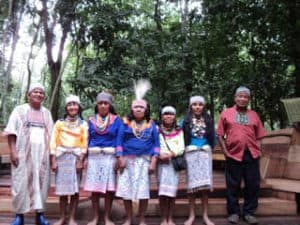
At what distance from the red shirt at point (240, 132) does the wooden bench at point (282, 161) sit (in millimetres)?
972

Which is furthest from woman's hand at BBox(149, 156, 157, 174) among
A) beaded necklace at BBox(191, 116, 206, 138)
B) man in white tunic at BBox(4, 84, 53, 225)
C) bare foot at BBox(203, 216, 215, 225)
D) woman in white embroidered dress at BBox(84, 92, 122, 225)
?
man in white tunic at BBox(4, 84, 53, 225)

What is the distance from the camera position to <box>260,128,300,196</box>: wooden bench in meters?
5.61

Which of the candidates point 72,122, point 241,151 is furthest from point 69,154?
point 241,151

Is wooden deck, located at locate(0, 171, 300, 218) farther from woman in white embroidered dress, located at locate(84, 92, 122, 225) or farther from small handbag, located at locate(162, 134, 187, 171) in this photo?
small handbag, located at locate(162, 134, 187, 171)

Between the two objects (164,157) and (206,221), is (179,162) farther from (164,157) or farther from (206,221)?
(206,221)

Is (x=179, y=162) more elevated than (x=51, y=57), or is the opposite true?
(x=51, y=57)

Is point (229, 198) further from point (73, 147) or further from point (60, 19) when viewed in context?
point (60, 19)

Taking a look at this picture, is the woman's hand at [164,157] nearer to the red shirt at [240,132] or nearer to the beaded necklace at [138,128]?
the beaded necklace at [138,128]

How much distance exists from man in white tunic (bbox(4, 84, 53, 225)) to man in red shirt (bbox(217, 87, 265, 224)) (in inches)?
75.0

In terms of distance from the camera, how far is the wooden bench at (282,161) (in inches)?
221

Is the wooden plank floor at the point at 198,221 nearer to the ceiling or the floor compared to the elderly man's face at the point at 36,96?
nearer to the floor

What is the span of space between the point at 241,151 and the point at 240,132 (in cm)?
20

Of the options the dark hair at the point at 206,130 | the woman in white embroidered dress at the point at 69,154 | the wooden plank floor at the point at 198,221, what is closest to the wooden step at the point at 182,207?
the wooden plank floor at the point at 198,221

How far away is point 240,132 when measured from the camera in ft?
15.5
